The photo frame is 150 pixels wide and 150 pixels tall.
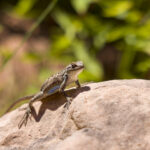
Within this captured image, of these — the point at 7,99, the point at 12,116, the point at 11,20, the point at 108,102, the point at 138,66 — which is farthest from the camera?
the point at 11,20

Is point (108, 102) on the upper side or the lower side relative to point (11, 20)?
lower

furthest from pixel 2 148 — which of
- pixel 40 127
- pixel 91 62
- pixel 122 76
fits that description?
pixel 91 62

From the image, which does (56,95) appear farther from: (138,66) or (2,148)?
(138,66)

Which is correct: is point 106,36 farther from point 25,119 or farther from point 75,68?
point 25,119

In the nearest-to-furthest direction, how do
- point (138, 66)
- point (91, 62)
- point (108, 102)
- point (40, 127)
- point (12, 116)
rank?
point (108, 102), point (40, 127), point (12, 116), point (138, 66), point (91, 62)

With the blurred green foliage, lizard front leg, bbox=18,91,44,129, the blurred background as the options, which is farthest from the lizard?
the blurred green foliage

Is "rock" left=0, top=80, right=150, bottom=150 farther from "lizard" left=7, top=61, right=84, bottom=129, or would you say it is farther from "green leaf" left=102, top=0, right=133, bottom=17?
"green leaf" left=102, top=0, right=133, bottom=17
